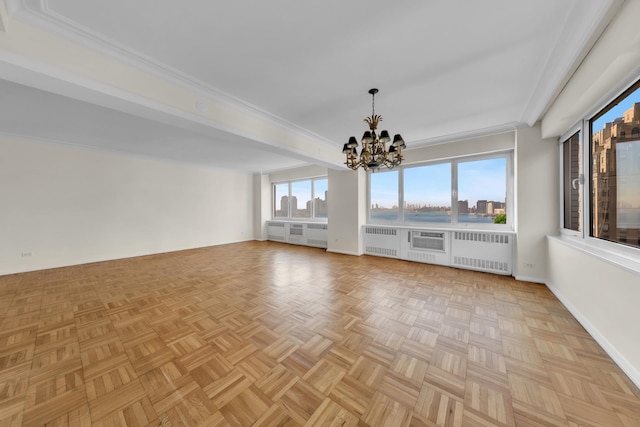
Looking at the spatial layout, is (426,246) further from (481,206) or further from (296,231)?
(296,231)

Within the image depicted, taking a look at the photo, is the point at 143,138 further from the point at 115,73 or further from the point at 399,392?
the point at 399,392

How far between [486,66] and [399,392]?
3056mm

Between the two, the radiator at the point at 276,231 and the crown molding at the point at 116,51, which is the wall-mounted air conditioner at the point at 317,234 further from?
the crown molding at the point at 116,51

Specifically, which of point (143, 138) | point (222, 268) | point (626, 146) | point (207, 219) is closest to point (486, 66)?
point (626, 146)

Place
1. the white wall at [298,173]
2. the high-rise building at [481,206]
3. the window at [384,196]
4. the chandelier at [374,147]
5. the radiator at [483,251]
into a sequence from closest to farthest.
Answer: the chandelier at [374,147]
the radiator at [483,251]
the high-rise building at [481,206]
the window at [384,196]
the white wall at [298,173]

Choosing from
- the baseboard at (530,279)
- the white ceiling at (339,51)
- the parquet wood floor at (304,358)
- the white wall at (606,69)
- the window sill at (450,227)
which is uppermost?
the white ceiling at (339,51)

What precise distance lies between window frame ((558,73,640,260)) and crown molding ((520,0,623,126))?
40 centimetres

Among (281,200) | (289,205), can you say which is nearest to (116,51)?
(289,205)

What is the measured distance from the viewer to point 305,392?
1454 millimetres

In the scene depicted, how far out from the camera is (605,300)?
194 cm

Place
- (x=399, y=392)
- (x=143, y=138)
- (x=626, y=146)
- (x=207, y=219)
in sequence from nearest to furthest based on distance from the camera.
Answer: (x=399, y=392), (x=626, y=146), (x=143, y=138), (x=207, y=219)

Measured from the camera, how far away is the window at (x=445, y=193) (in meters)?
4.28

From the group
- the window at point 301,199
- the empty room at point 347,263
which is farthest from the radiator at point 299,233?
the empty room at point 347,263

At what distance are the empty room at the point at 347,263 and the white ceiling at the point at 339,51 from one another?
21 mm
